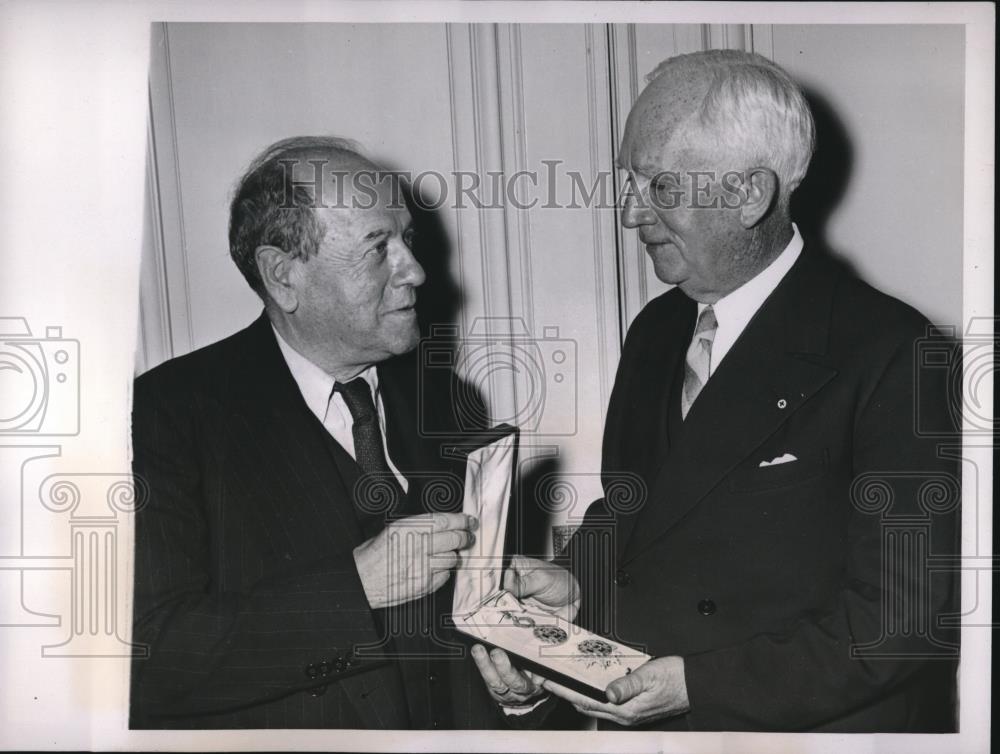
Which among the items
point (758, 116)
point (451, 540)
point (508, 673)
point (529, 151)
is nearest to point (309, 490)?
point (451, 540)

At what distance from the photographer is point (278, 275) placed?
230cm

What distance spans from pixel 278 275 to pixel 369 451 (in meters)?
0.43

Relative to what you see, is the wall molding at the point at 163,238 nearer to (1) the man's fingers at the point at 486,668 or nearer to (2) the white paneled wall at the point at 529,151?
(2) the white paneled wall at the point at 529,151

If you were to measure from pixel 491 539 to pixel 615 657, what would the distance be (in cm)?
37

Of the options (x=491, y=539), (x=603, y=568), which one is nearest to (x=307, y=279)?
(x=491, y=539)

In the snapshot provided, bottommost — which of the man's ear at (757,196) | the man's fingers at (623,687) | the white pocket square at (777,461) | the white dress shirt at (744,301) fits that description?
the man's fingers at (623,687)

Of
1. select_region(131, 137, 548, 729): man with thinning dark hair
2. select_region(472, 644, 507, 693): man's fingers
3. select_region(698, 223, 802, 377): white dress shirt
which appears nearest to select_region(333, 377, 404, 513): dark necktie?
select_region(131, 137, 548, 729): man with thinning dark hair

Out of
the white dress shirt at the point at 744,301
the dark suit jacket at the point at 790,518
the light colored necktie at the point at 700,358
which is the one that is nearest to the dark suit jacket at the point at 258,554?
the dark suit jacket at the point at 790,518

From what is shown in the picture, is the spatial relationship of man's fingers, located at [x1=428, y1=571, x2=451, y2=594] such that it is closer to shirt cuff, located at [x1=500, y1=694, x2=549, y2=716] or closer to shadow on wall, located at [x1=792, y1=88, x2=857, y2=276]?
shirt cuff, located at [x1=500, y1=694, x2=549, y2=716]

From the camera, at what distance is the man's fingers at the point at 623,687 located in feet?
7.45

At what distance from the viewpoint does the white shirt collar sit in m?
2.30

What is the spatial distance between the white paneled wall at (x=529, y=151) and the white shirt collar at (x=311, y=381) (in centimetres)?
15

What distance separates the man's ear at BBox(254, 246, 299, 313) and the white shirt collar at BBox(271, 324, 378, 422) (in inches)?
3.7

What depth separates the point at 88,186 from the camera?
7.86 ft
